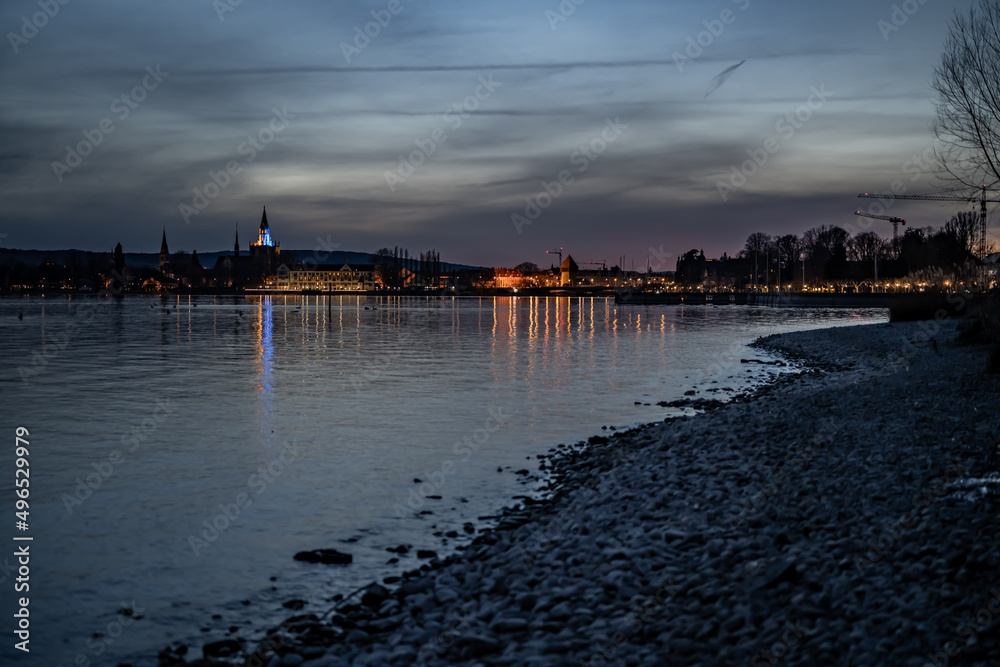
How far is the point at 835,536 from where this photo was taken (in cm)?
760

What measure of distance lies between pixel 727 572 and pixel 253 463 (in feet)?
31.9

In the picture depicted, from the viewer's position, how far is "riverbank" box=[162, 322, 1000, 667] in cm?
580

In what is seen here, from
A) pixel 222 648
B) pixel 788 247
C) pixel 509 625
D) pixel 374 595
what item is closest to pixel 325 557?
pixel 374 595

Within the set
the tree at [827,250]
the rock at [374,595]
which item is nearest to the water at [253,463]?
the rock at [374,595]

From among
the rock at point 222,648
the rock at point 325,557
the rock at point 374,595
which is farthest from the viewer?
the rock at point 325,557

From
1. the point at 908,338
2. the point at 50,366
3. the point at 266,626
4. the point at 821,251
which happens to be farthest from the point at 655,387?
the point at 821,251

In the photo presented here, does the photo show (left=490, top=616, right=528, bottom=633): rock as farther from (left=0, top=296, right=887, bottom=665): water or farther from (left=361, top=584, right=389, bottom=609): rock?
(left=0, top=296, right=887, bottom=665): water

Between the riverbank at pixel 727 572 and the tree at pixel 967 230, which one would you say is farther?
the tree at pixel 967 230

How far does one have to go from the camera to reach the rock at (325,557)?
917 centimetres

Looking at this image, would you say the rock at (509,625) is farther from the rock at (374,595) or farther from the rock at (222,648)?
the rock at (222,648)

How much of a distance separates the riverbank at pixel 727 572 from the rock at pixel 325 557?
1093 mm

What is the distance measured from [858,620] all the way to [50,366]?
31.6 metres

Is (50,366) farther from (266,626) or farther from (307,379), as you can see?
(266,626)

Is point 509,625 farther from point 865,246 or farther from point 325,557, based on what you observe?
point 865,246
